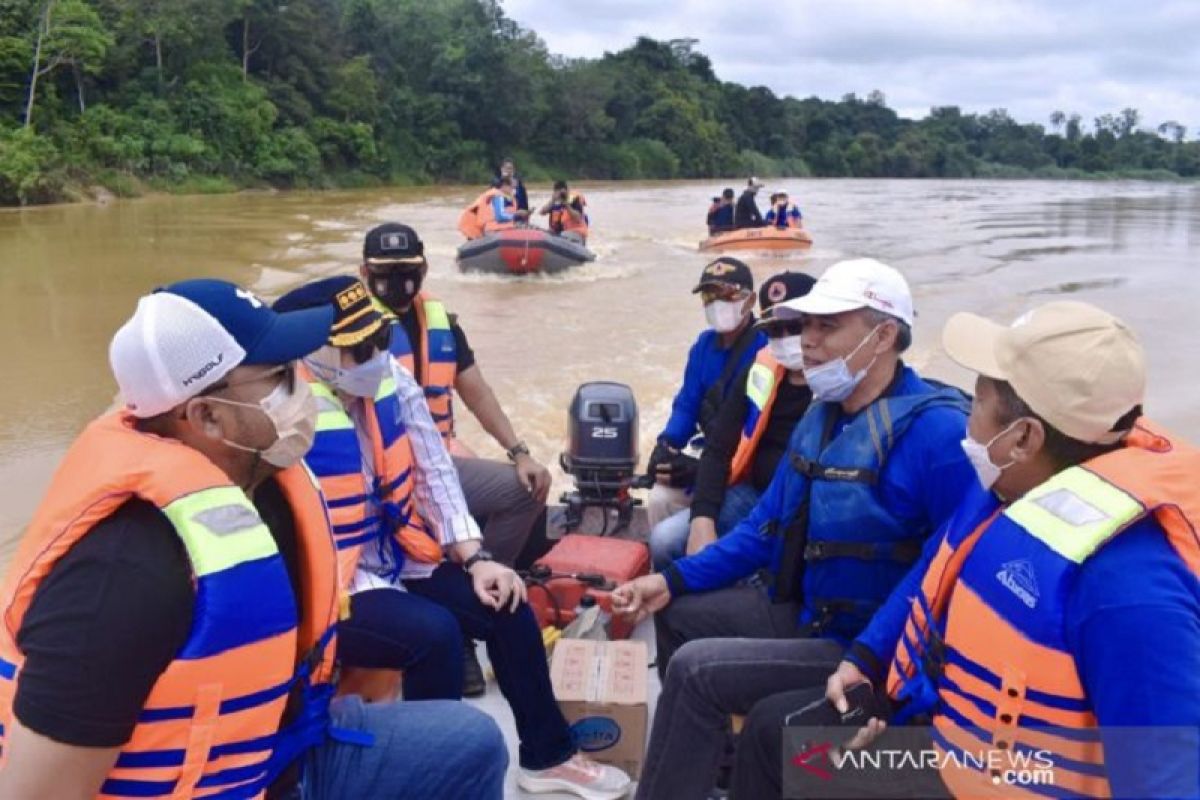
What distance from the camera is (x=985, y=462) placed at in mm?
1729

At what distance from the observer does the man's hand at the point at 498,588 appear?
2516mm

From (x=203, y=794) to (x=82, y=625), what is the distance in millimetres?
352

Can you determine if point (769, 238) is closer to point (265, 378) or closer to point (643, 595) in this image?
point (643, 595)

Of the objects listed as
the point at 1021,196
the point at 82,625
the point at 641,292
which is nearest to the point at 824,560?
the point at 82,625

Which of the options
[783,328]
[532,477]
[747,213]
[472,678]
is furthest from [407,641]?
[747,213]

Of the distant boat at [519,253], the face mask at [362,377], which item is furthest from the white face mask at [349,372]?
the distant boat at [519,253]

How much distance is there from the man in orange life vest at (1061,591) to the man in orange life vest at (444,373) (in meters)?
1.88

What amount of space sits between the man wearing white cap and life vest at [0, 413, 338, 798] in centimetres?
96

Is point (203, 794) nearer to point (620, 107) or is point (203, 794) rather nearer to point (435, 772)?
point (435, 772)

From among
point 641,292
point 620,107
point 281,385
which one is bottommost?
point 641,292

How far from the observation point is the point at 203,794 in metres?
1.48

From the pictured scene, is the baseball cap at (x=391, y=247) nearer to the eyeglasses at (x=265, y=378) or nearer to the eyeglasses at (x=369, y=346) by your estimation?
the eyeglasses at (x=369, y=346)

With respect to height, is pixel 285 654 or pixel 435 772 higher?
pixel 285 654

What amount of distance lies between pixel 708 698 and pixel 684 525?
1351mm
